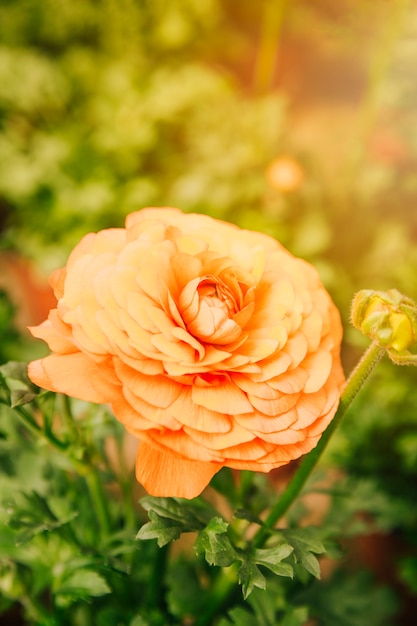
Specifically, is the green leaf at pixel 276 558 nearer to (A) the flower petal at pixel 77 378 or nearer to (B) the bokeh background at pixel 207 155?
(A) the flower petal at pixel 77 378

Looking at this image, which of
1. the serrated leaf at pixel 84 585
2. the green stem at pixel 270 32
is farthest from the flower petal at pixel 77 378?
the green stem at pixel 270 32

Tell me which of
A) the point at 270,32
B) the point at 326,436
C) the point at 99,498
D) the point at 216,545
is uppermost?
the point at 270,32

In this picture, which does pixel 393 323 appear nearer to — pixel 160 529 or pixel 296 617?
pixel 160 529

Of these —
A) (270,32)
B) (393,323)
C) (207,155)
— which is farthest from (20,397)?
(270,32)

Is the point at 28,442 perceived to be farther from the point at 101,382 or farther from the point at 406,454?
the point at 406,454

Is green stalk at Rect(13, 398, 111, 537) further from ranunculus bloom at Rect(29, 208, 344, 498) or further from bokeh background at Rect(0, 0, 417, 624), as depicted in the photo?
bokeh background at Rect(0, 0, 417, 624)

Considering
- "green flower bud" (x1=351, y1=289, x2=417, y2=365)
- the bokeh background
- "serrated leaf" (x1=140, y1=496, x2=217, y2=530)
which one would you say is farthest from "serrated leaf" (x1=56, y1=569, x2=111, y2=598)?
the bokeh background
